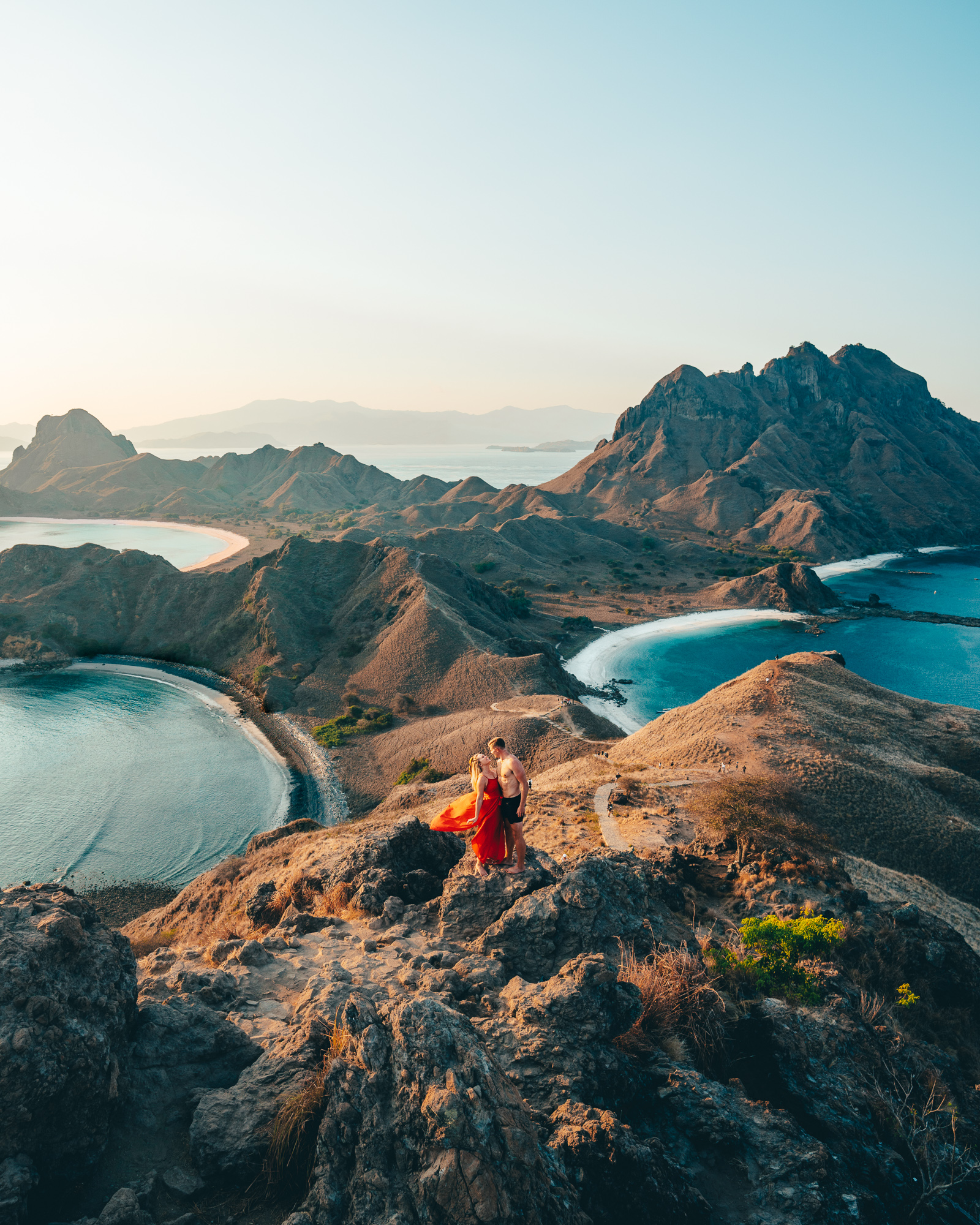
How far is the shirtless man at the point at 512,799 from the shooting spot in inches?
439

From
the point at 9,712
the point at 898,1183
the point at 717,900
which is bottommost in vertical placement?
the point at 9,712

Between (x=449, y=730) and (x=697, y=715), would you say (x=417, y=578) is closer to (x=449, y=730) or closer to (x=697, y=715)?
(x=449, y=730)

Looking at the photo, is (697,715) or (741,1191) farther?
(697,715)

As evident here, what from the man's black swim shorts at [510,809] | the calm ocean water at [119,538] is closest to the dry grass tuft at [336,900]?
the man's black swim shorts at [510,809]

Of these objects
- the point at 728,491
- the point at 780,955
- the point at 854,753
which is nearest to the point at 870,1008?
the point at 780,955

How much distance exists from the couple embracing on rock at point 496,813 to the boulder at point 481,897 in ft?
0.61

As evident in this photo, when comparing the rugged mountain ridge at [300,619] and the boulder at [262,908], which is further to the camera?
the rugged mountain ridge at [300,619]

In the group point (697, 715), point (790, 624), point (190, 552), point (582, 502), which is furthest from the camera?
point (582, 502)

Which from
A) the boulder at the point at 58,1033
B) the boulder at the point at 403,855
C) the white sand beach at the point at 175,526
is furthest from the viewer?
the white sand beach at the point at 175,526

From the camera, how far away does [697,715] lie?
114ft

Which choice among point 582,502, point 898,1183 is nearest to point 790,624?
point 582,502

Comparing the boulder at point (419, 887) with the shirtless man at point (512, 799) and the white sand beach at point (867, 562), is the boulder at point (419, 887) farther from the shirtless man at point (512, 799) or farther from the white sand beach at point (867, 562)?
the white sand beach at point (867, 562)

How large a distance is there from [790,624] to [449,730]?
7027 centimetres

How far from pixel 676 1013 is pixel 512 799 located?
13.6 ft
